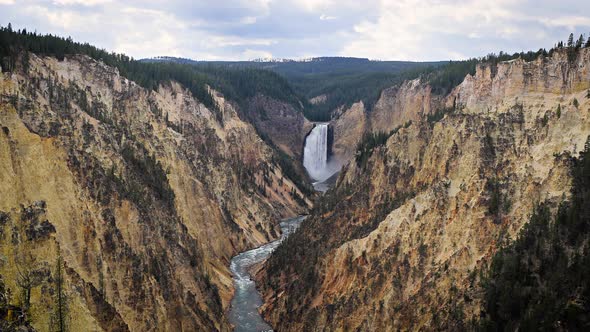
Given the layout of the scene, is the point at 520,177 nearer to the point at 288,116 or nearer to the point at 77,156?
the point at 77,156

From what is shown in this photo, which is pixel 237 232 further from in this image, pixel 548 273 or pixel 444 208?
pixel 548 273

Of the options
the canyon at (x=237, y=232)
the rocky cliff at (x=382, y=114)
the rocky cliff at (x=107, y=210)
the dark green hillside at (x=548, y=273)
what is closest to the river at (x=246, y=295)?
the canyon at (x=237, y=232)

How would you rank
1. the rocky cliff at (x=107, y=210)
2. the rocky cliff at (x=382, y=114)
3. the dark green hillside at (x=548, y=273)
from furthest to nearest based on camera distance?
the rocky cliff at (x=382, y=114) → the rocky cliff at (x=107, y=210) → the dark green hillside at (x=548, y=273)

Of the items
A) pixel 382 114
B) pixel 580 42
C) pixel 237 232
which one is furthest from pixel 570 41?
pixel 382 114

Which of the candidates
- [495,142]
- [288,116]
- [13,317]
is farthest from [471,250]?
[288,116]

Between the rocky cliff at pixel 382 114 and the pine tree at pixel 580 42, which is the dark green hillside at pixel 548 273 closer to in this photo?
the pine tree at pixel 580 42

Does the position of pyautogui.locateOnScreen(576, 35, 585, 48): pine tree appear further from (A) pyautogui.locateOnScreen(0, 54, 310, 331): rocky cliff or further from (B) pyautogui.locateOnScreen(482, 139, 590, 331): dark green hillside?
(A) pyautogui.locateOnScreen(0, 54, 310, 331): rocky cliff
